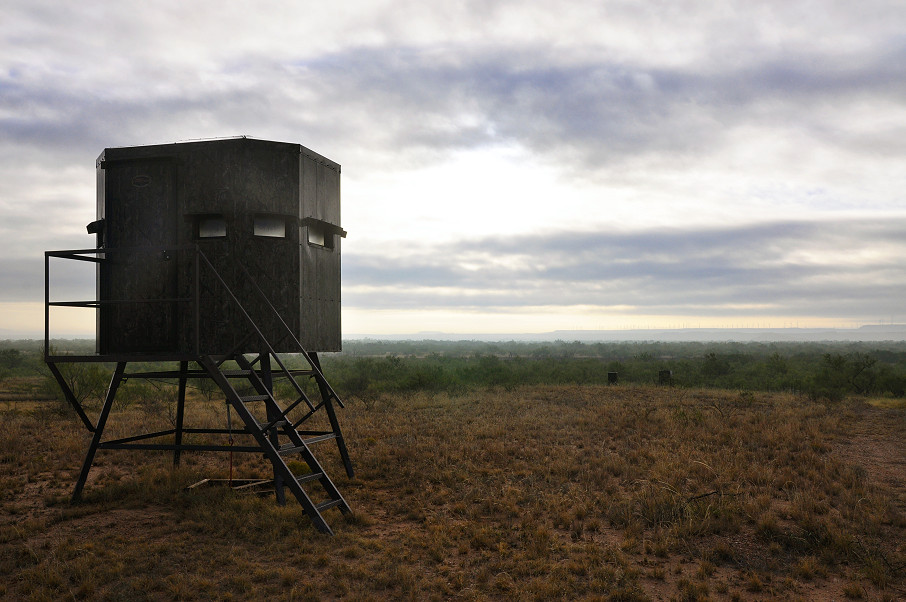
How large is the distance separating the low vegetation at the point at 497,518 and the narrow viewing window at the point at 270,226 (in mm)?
4778

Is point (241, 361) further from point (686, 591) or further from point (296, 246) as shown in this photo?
point (686, 591)

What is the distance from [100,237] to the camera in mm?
11695

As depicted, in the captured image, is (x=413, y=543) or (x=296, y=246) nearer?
(x=413, y=543)

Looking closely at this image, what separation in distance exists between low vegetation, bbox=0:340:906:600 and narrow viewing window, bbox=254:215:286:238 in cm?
478

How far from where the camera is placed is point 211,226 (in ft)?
36.6

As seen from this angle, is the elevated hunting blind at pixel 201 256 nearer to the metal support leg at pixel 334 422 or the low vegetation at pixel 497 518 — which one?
the metal support leg at pixel 334 422

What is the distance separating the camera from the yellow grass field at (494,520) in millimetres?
7477

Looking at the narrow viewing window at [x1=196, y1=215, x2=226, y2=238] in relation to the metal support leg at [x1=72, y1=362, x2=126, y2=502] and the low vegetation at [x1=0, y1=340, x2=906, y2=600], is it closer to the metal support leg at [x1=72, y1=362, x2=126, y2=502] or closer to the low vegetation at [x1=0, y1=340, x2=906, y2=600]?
the metal support leg at [x1=72, y1=362, x2=126, y2=502]

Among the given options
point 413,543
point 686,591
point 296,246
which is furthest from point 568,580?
point 296,246

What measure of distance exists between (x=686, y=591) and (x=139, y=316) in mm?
9801

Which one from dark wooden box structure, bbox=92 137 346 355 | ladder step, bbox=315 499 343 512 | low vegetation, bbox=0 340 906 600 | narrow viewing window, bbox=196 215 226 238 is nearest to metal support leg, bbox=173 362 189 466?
low vegetation, bbox=0 340 906 600

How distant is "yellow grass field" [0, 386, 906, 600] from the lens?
748 cm

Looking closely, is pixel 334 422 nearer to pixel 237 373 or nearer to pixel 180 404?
pixel 237 373

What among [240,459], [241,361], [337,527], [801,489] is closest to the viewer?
[337,527]
